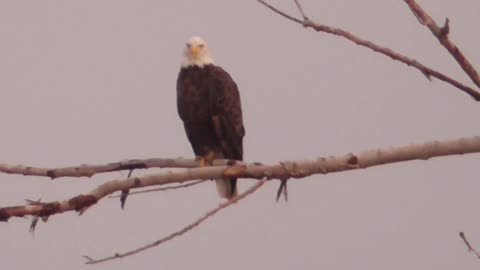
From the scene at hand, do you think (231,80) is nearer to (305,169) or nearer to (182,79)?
(182,79)

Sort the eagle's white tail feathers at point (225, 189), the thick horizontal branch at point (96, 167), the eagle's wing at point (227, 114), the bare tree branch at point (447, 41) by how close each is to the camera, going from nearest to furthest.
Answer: the bare tree branch at point (447, 41) < the thick horizontal branch at point (96, 167) < the eagle's wing at point (227, 114) < the eagle's white tail feathers at point (225, 189)

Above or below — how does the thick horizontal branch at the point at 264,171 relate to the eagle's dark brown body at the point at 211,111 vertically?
below

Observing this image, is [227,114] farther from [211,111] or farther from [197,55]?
[197,55]

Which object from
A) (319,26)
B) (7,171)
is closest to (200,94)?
(7,171)

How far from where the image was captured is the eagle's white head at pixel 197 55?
8281mm

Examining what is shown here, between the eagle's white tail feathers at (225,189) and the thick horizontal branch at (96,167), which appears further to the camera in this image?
the eagle's white tail feathers at (225,189)

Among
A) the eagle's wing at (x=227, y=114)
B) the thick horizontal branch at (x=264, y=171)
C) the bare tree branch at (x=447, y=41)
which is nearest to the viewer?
the bare tree branch at (x=447, y=41)

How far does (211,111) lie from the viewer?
7.97 meters

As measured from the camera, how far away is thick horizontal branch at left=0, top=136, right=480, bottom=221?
3.06 metres

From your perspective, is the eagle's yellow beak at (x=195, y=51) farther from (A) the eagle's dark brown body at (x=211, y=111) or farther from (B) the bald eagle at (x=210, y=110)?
(A) the eagle's dark brown body at (x=211, y=111)

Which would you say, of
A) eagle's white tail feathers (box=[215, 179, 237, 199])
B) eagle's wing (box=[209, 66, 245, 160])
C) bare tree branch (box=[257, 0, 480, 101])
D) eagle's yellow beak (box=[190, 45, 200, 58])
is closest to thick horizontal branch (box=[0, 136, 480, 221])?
bare tree branch (box=[257, 0, 480, 101])

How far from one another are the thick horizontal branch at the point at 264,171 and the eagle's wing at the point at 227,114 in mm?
4467

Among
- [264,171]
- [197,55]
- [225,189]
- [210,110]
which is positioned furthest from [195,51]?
[264,171]

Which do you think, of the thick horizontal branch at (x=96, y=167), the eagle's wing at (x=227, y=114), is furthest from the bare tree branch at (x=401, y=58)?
the eagle's wing at (x=227, y=114)
